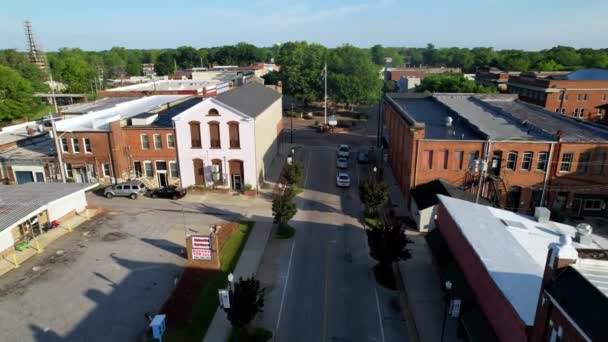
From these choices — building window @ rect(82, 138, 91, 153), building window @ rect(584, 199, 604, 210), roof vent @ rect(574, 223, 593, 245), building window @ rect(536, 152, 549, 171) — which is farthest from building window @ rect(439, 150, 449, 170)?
building window @ rect(82, 138, 91, 153)

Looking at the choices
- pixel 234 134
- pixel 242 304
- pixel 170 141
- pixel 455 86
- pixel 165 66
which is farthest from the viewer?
pixel 165 66

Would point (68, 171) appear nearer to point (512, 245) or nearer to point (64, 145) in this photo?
point (64, 145)

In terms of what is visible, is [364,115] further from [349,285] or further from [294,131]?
[349,285]

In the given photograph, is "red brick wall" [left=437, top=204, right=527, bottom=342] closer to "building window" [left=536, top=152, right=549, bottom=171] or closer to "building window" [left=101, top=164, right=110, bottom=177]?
"building window" [left=536, top=152, right=549, bottom=171]

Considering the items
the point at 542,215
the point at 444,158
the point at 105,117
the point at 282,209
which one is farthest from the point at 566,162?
the point at 105,117

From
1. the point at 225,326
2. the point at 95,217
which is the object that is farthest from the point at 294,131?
the point at 225,326

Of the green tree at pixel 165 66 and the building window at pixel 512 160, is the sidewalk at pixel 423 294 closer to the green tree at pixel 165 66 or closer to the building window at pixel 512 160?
the building window at pixel 512 160

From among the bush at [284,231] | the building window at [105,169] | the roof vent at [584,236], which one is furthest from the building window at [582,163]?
the building window at [105,169]
